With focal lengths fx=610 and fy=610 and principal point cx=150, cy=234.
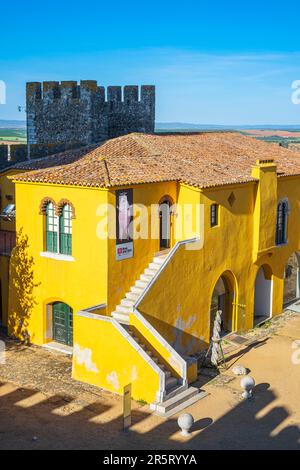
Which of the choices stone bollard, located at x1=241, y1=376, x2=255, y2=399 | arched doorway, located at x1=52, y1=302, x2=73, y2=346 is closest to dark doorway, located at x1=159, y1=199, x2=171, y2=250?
arched doorway, located at x1=52, y1=302, x2=73, y2=346

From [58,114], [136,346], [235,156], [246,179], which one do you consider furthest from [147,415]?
[58,114]

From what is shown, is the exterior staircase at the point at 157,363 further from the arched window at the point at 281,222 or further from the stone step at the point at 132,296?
the arched window at the point at 281,222

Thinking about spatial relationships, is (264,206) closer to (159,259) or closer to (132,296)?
(159,259)

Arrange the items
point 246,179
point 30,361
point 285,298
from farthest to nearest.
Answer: point 285,298
point 246,179
point 30,361

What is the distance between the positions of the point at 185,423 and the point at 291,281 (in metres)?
17.3

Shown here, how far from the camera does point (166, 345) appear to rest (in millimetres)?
20906

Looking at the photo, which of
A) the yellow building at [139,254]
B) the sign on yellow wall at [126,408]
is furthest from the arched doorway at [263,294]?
the sign on yellow wall at [126,408]

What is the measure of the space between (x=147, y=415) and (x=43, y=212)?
29.7 ft

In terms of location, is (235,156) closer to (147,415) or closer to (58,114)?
(58,114)

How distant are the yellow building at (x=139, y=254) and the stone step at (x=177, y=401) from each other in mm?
188

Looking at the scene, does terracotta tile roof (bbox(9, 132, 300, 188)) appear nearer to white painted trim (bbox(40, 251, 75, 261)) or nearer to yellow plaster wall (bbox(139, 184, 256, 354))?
yellow plaster wall (bbox(139, 184, 256, 354))

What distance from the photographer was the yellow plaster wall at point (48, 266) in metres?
22.3

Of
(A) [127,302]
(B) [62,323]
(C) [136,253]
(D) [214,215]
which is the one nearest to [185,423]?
(A) [127,302]

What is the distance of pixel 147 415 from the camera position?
62.6 ft
